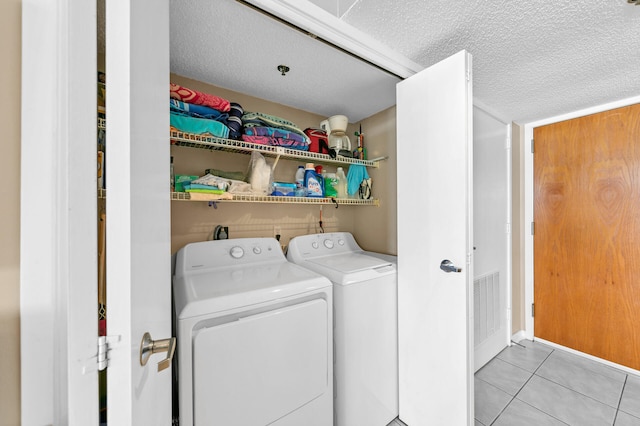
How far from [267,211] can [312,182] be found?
0.42 meters

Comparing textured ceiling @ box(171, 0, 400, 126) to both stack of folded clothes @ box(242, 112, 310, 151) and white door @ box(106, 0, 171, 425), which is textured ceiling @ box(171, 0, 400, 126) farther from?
white door @ box(106, 0, 171, 425)

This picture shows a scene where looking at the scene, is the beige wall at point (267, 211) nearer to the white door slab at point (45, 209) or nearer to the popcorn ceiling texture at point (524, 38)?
the popcorn ceiling texture at point (524, 38)

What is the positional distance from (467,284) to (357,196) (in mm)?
1125

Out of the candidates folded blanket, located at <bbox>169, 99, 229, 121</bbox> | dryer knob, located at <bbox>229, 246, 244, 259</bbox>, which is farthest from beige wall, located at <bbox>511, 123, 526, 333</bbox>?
folded blanket, located at <bbox>169, 99, 229, 121</bbox>

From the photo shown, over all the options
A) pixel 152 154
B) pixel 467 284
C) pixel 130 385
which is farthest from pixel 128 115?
pixel 467 284

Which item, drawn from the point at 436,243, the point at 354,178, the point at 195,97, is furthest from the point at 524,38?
the point at 195,97

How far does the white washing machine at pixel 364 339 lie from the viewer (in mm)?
1265

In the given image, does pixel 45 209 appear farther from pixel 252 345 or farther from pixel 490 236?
pixel 490 236

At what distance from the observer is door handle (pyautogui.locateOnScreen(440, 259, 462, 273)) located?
1.19 metres

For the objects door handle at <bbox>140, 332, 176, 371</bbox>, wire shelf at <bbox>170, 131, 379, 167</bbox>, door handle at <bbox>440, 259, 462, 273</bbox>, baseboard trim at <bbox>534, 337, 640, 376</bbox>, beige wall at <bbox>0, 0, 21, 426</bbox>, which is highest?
wire shelf at <bbox>170, 131, 379, 167</bbox>

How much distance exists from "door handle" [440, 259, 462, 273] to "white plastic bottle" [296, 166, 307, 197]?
3.32 feet

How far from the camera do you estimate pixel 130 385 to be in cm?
45

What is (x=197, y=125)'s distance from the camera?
50.2 inches

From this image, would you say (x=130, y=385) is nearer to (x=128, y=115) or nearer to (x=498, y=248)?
(x=128, y=115)
